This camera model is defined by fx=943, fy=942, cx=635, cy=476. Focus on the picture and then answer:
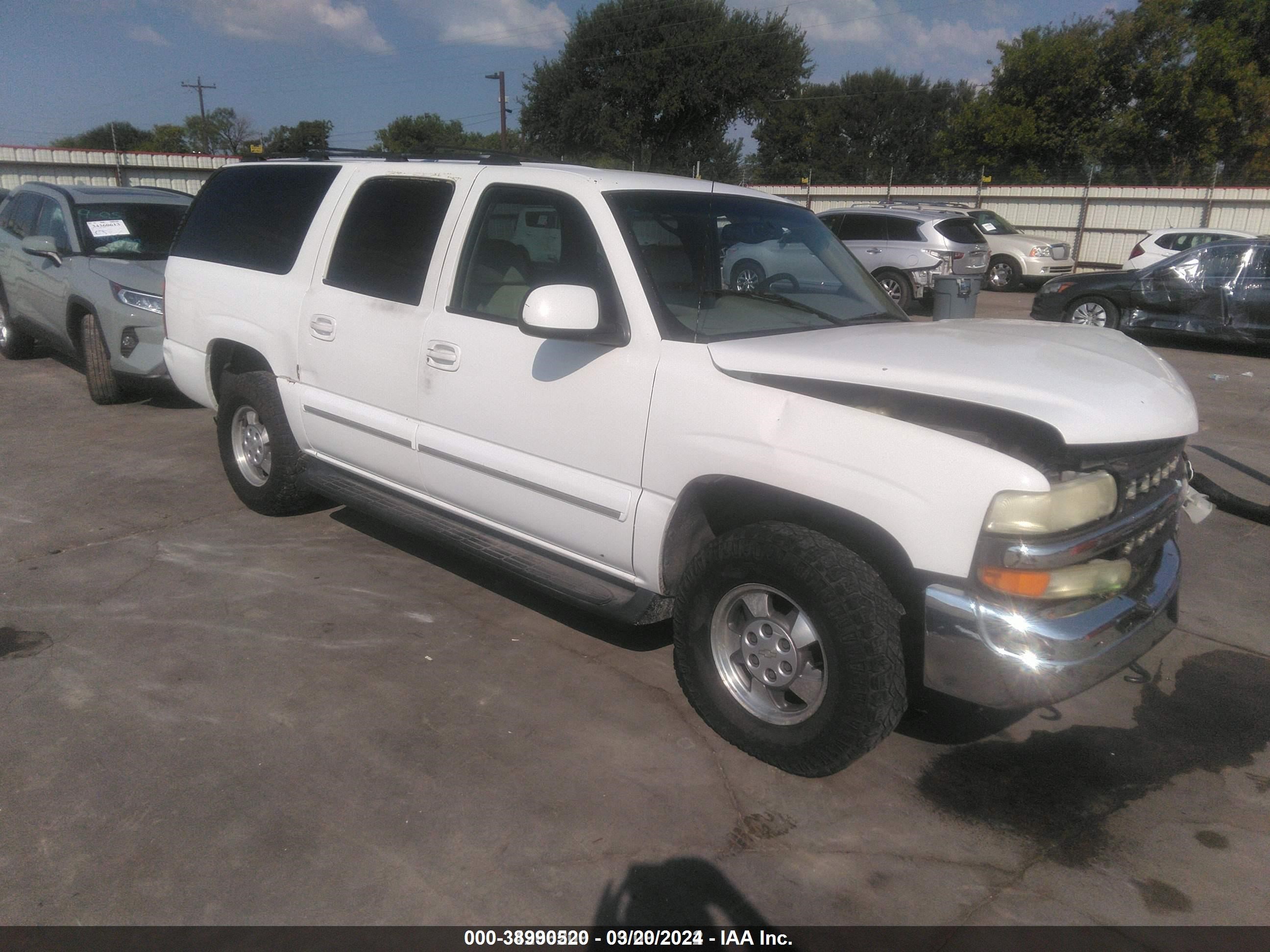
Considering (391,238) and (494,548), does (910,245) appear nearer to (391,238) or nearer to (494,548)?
(391,238)

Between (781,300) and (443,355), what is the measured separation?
143cm

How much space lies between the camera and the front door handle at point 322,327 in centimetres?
454

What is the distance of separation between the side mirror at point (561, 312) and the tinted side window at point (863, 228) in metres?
13.8

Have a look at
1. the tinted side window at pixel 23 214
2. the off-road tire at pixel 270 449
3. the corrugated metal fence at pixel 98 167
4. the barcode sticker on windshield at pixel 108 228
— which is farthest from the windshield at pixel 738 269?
the corrugated metal fence at pixel 98 167

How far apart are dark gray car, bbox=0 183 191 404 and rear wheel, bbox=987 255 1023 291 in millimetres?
16313

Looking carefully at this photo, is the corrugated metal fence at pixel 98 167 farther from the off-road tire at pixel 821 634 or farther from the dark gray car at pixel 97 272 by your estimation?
the off-road tire at pixel 821 634

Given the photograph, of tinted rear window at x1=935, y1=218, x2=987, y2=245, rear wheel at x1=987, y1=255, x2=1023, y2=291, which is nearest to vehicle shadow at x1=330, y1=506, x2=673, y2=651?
tinted rear window at x1=935, y1=218, x2=987, y2=245

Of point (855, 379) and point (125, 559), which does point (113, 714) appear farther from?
point (855, 379)

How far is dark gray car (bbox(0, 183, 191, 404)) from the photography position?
771 cm

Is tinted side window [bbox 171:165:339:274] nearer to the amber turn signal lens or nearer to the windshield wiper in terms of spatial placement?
the windshield wiper

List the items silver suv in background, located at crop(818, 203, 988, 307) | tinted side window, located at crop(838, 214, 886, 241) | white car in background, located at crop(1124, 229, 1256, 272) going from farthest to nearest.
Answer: white car in background, located at crop(1124, 229, 1256, 272)
tinted side window, located at crop(838, 214, 886, 241)
silver suv in background, located at crop(818, 203, 988, 307)

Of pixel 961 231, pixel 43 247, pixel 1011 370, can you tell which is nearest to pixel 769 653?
pixel 1011 370

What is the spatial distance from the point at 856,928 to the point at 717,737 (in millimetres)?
999

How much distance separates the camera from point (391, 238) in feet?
14.3
